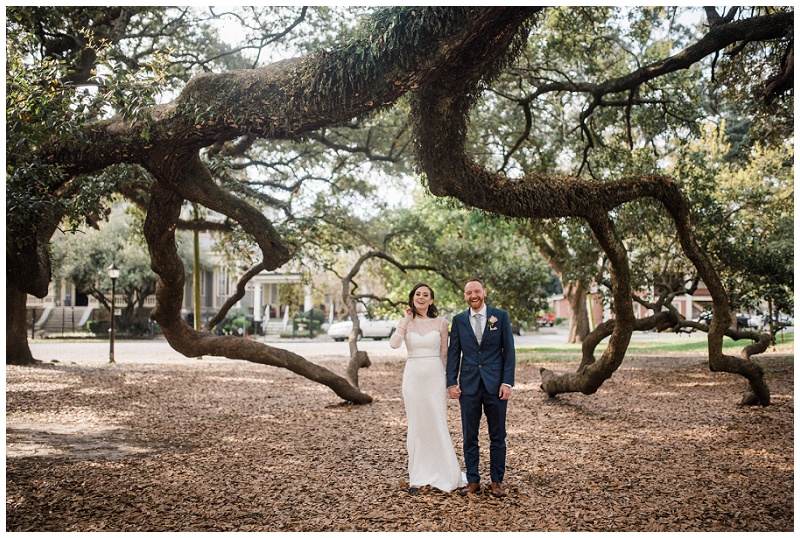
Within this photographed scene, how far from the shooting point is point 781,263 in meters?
13.1

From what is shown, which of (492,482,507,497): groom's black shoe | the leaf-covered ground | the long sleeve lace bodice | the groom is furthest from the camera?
the long sleeve lace bodice

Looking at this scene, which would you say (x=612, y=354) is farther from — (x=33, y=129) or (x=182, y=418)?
(x=33, y=129)

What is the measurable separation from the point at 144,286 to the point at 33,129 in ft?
101

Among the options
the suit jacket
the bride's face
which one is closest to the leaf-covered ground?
the suit jacket

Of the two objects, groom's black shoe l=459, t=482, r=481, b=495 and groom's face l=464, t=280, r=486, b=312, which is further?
groom's face l=464, t=280, r=486, b=312

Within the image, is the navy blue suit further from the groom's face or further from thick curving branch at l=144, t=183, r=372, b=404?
thick curving branch at l=144, t=183, r=372, b=404

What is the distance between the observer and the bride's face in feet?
18.4

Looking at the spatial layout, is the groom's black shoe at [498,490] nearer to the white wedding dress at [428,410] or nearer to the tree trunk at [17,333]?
the white wedding dress at [428,410]

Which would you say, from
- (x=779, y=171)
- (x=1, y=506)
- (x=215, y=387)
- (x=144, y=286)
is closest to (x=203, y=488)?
(x=1, y=506)

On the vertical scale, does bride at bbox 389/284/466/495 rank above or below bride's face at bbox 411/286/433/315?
below

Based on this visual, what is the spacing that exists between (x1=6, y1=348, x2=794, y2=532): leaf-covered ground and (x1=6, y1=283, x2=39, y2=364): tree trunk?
3991 millimetres

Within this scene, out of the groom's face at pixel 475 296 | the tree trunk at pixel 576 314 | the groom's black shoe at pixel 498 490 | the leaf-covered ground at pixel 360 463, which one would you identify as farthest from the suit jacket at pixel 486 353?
the tree trunk at pixel 576 314

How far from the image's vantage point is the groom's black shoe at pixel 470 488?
5.32 m

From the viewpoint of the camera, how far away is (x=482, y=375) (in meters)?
5.38
